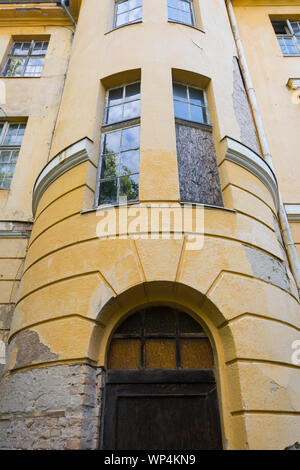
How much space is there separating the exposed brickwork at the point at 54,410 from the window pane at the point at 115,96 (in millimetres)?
4429

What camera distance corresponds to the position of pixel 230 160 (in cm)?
458

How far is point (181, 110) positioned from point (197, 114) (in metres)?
0.30

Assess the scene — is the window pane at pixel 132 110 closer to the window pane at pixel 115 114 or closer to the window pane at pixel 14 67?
the window pane at pixel 115 114

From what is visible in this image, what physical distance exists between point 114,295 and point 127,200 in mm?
1470

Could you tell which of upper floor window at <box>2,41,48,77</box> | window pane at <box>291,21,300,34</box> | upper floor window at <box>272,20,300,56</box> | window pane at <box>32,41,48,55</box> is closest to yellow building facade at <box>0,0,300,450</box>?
upper floor window at <box>2,41,48,77</box>

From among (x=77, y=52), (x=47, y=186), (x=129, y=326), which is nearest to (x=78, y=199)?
(x=47, y=186)

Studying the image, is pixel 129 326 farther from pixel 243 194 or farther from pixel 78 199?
pixel 243 194

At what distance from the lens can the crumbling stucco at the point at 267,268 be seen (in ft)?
12.4

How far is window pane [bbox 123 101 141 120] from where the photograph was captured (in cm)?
515

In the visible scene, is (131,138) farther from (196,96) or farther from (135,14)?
(135,14)

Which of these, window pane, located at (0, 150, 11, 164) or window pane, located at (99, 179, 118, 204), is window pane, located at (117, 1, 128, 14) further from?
window pane, located at (99, 179, 118, 204)

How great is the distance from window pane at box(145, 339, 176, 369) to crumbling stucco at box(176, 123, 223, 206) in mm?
1889

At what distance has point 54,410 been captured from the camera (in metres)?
3.10

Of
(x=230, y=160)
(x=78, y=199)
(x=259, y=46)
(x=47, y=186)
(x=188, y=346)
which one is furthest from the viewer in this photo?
(x=259, y=46)
